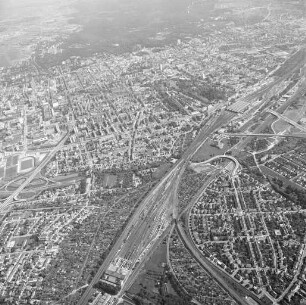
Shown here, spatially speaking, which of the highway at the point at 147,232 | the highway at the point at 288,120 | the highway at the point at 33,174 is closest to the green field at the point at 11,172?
the highway at the point at 33,174

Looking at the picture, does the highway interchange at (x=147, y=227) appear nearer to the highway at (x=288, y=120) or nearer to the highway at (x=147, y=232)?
the highway at (x=147, y=232)

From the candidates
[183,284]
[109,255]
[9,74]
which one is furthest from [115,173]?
[9,74]

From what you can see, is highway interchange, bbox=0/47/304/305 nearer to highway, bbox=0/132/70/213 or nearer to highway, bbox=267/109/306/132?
highway, bbox=0/132/70/213

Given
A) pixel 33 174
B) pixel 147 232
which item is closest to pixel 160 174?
pixel 147 232

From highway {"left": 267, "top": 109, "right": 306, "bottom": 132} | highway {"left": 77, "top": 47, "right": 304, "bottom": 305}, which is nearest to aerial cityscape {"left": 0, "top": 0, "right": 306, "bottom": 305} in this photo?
highway {"left": 77, "top": 47, "right": 304, "bottom": 305}

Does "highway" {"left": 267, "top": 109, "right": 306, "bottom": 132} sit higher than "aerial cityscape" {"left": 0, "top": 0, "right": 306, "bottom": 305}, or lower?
higher

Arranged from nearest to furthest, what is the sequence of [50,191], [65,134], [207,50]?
[50,191]
[65,134]
[207,50]

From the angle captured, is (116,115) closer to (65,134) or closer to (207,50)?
(65,134)
